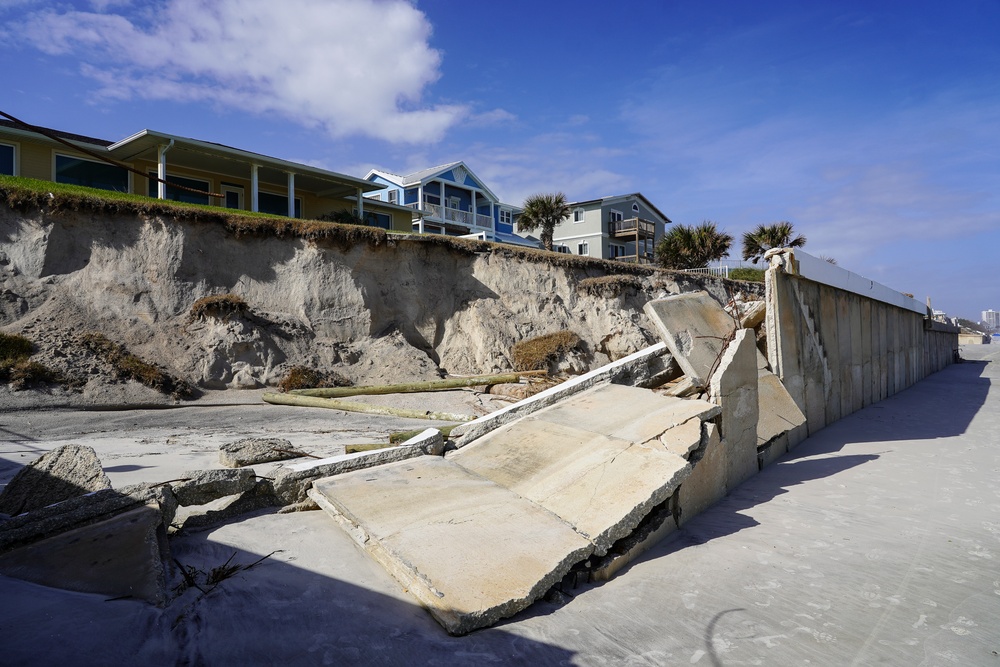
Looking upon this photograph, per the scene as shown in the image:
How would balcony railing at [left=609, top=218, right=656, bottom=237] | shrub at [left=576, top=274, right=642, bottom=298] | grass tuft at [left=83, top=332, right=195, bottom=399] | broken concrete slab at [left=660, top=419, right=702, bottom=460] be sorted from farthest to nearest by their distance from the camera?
balcony railing at [left=609, top=218, right=656, bottom=237] → shrub at [left=576, top=274, right=642, bottom=298] → grass tuft at [left=83, top=332, right=195, bottom=399] → broken concrete slab at [left=660, top=419, right=702, bottom=460]

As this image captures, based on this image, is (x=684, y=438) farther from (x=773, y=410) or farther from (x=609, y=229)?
(x=609, y=229)

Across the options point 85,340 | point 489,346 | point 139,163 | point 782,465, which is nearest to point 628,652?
point 782,465

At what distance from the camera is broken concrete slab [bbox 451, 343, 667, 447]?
6.31 metres

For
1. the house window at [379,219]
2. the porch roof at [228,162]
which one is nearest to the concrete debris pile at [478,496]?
the porch roof at [228,162]

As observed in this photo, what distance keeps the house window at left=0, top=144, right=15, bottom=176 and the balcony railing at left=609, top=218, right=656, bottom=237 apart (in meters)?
34.6

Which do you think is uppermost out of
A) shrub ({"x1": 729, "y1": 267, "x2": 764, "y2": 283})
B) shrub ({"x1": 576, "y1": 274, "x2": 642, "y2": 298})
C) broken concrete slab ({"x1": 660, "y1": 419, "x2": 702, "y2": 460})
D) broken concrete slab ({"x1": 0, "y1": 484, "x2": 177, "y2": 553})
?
shrub ({"x1": 729, "y1": 267, "x2": 764, "y2": 283})

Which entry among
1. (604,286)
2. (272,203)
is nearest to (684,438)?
(604,286)

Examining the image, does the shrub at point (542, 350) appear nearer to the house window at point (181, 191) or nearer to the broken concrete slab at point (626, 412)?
the broken concrete slab at point (626, 412)

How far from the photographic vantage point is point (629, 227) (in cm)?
4400

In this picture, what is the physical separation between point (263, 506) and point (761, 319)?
756 centimetres

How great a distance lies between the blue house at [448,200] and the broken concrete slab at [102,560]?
3204cm

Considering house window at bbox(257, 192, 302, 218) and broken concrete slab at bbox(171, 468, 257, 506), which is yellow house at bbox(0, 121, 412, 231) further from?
broken concrete slab at bbox(171, 468, 257, 506)

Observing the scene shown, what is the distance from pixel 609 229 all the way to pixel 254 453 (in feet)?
133

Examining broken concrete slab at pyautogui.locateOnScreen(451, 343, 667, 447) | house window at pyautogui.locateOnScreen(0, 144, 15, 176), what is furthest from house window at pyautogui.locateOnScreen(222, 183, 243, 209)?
broken concrete slab at pyautogui.locateOnScreen(451, 343, 667, 447)
